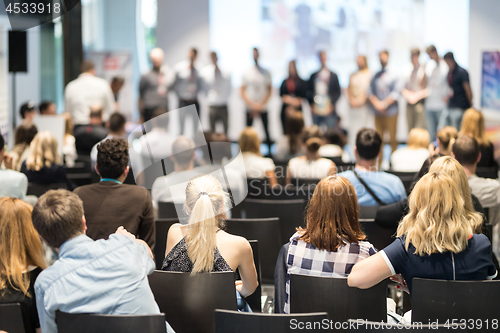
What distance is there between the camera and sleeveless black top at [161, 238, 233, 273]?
7.19ft

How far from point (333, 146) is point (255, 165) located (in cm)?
117

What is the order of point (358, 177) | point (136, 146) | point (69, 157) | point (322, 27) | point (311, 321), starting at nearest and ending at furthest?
point (311, 321) → point (358, 177) → point (136, 146) → point (69, 157) → point (322, 27)

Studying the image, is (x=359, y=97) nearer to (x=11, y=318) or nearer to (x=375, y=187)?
(x=375, y=187)

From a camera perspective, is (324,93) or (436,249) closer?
(436,249)

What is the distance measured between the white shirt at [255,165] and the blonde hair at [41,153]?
1.84 m

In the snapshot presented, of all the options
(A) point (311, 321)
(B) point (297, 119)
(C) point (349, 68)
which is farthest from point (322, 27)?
(A) point (311, 321)

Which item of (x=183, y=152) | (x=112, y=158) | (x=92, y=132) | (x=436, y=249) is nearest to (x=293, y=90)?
(x=92, y=132)

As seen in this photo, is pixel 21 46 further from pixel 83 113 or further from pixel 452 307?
pixel 452 307

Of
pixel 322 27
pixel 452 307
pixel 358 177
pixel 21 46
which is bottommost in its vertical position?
pixel 452 307

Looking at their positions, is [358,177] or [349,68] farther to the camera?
[349,68]

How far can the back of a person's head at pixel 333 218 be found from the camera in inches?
85.4

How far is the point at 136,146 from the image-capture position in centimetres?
449

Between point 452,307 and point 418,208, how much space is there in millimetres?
421

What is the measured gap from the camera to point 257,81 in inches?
351
